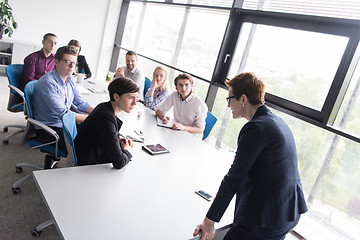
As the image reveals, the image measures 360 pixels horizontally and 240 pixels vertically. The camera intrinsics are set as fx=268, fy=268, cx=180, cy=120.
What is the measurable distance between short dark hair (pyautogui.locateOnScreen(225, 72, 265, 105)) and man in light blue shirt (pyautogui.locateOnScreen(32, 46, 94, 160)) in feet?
5.77

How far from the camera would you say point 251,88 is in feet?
4.64

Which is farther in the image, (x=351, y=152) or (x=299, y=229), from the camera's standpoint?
(x=299, y=229)

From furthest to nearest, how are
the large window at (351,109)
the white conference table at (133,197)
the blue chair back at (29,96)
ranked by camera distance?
the large window at (351,109), the blue chair back at (29,96), the white conference table at (133,197)

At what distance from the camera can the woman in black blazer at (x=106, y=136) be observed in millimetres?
1827

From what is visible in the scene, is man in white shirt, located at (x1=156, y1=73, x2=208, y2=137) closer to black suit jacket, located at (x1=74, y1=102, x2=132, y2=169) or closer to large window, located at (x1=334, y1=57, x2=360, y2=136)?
black suit jacket, located at (x1=74, y1=102, x2=132, y2=169)

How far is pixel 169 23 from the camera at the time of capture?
572cm

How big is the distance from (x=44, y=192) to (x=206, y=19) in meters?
4.20

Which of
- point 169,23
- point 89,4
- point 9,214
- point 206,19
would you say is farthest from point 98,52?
point 9,214

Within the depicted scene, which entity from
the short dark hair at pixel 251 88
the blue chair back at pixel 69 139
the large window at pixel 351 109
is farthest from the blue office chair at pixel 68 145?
the large window at pixel 351 109

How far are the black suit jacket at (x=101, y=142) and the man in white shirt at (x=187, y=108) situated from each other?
1.25 m

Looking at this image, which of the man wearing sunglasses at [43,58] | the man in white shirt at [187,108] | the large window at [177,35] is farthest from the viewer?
the large window at [177,35]

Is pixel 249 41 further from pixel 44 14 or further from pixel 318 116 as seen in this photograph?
pixel 44 14

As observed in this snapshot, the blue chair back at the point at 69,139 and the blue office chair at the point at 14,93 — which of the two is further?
the blue office chair at the point at 14,93

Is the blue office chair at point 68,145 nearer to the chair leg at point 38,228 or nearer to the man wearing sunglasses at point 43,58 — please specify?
the chair leg at point 38,228
